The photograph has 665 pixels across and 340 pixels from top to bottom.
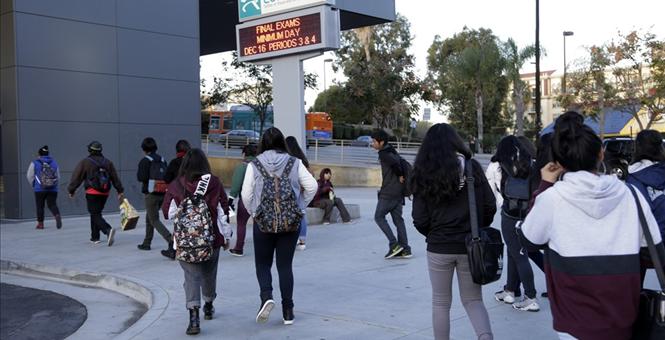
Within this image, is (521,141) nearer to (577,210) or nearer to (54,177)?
(577,210)

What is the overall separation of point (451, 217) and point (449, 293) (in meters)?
0.53

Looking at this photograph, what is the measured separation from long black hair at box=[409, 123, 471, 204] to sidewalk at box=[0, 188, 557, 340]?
1667 millimetres

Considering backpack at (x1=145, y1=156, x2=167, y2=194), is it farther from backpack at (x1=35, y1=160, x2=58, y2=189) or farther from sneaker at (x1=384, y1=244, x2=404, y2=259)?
backpack at (x1=35, y1=160, x2=58, y2=189)

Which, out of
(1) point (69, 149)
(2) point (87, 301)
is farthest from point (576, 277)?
(1) point (69, 149)

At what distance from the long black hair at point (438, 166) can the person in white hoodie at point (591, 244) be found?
1.11 m

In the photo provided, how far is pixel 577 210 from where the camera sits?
9.58 ft

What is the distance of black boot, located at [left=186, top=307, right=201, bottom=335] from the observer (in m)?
5.57

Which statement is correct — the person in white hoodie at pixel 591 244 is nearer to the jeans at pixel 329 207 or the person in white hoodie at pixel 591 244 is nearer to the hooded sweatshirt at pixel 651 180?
the hooded sweatshirt at pixel 651 180

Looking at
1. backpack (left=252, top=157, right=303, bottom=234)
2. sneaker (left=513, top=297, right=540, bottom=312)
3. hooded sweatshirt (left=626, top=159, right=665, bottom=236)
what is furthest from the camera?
sneaker (left=513, top=297, right=540, bottom=312)

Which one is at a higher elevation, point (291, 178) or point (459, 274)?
point (291, 178)

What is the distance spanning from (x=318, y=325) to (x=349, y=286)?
163 centimetres

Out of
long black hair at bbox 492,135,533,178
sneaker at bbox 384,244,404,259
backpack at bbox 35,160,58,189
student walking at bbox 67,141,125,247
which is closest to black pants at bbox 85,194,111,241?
student walking at bbox 67,141,125,247

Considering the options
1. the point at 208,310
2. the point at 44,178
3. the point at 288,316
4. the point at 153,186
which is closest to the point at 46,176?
the point at 44,178

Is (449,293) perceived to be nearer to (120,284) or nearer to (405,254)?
(405,254)
